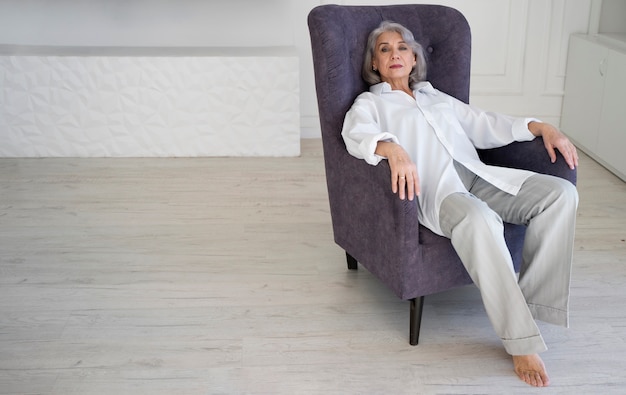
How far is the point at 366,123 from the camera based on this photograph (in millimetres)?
2260

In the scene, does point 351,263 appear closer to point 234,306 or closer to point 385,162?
point 234,306

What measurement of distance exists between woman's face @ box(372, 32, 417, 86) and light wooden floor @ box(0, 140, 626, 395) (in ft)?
2.38

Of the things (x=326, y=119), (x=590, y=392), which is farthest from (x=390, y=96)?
(x=590, y=392)

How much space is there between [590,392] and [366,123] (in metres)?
0.98

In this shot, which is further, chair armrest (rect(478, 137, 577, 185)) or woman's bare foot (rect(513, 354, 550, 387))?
chair armrest (rect(478, 137, 577, 185))

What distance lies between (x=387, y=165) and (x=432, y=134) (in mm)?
321

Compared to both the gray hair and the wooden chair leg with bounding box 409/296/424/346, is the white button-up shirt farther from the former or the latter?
the wooden chair leg with bounding box 409/296/424/346

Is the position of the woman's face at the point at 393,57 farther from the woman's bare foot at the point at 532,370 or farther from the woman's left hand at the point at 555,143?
the woman's bare foot at the point at 532,370

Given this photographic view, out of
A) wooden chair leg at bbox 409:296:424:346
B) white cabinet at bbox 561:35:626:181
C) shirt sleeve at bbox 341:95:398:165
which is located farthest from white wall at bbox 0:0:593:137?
wooden chair leg at bbox 409:296:424:346

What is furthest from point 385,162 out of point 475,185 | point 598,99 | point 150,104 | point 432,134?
point 598,99

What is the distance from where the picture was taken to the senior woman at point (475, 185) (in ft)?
6.75

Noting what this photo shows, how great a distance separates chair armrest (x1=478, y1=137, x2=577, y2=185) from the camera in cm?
231

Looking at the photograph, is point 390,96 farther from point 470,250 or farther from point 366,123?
point 470,250

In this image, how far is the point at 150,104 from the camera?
3.88 m
